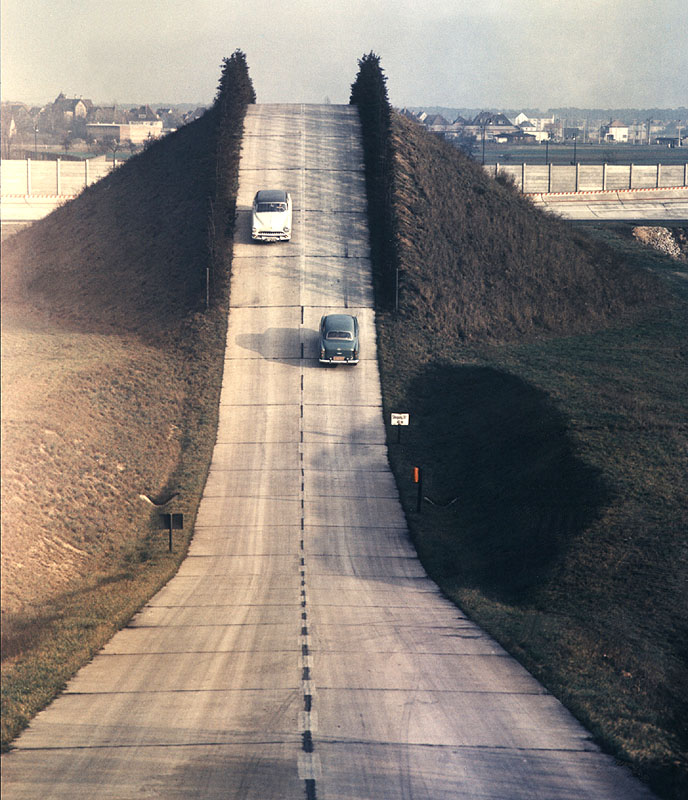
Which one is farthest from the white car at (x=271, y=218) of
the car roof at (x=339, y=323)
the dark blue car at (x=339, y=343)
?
the dark blue car at (x=339, y=343)

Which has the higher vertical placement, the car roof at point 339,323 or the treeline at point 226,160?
the treeline at point 226,160

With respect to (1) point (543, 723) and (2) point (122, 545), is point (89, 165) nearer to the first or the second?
(2) point (122, 545)

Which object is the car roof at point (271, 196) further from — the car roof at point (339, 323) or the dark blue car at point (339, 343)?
the dark blue car at point (339, 343)

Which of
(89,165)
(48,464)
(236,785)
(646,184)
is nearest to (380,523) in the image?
(48,464)

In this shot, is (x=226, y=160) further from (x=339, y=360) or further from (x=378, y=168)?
(x=339, y=360)

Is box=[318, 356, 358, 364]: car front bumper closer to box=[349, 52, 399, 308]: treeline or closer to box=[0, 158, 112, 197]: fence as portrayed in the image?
box=[349, 52, 399, 308]: treeline
